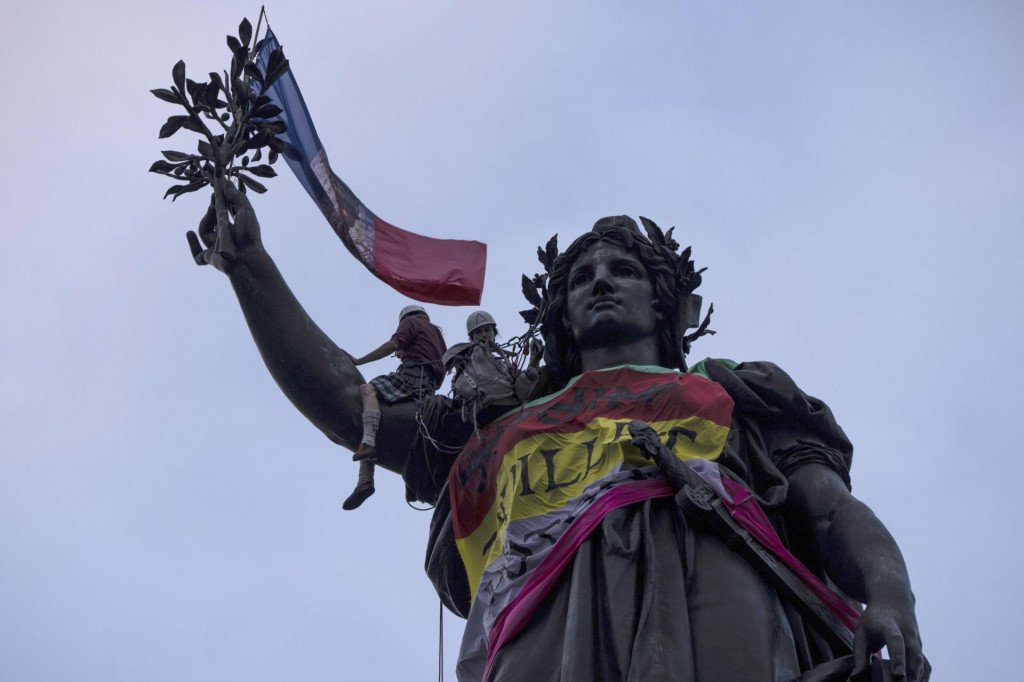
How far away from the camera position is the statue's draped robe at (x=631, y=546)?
38.1 feet

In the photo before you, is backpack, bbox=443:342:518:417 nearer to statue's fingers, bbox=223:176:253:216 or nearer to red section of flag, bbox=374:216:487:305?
statue's fingers, bbox=223:176:253:216

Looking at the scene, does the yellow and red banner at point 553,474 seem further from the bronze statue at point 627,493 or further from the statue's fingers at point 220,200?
the statue's fingers at point 220,200

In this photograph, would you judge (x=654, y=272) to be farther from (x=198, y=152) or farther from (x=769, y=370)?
(x=198, y=152)

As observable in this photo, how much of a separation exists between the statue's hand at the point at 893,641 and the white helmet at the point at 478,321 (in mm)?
4449

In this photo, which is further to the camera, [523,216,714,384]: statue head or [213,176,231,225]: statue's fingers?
[523,216,714,384]: statue head

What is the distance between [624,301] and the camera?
1447cm

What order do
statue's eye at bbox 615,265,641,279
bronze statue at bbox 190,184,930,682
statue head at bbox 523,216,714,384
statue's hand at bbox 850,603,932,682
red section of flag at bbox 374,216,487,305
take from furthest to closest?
red section of flag at bbox 374,216,487,305 → statue's eye at bbox 615,265,641,279 → statue head at bbox 523,216,714,384 → bronze statue at bbox 190,184,930,682 → statue's hand at bbox 850,603,932,682

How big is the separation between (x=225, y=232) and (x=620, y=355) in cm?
330

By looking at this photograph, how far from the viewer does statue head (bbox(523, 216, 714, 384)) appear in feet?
47.5

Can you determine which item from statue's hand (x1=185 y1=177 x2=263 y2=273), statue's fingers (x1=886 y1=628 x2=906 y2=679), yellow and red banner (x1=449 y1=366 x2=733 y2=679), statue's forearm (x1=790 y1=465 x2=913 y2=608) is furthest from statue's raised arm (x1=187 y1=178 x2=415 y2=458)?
statue's fingers (x1=886 y1=628 x2=906 y2=679)

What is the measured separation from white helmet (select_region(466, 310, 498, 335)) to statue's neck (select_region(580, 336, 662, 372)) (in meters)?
0.93

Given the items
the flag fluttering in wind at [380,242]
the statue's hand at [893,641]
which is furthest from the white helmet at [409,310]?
the statue's hand at [893,641]

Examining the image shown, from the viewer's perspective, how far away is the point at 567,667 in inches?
450

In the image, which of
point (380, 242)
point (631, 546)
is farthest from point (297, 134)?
point (631, 546)
